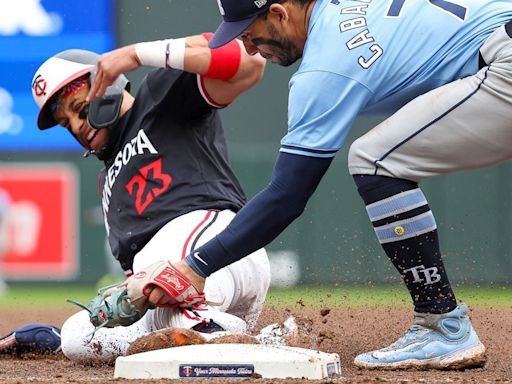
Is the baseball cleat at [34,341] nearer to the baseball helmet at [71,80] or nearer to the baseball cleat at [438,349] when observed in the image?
the baseball helmet at [71,80]

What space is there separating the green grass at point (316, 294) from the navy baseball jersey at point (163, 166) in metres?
3.84

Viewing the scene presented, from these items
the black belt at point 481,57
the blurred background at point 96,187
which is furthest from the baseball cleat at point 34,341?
the blurred background at point 96,187

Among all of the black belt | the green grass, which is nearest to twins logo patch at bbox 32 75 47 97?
the black belt

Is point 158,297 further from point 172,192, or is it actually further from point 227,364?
point 172,192

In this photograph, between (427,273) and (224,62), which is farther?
(224,62)

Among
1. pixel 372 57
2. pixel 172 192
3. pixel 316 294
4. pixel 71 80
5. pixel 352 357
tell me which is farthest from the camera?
pixel 316 294

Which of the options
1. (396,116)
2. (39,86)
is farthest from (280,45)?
(39,86)

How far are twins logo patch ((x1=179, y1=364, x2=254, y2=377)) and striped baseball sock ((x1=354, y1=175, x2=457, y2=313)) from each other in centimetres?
70

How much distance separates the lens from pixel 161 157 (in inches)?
171

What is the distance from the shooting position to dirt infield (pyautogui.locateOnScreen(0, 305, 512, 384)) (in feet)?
10.8

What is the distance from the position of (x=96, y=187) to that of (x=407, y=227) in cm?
617

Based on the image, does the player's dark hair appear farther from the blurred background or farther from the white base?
the blurred background

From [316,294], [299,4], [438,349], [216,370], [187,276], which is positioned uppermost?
[299,4]

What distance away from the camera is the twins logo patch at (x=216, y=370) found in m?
3.15
